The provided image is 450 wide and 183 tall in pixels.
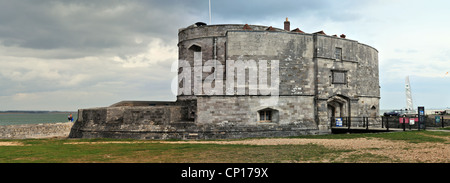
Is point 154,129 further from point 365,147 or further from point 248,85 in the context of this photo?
point 365,147

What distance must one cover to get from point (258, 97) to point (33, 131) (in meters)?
23.6

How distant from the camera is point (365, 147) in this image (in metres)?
12.0

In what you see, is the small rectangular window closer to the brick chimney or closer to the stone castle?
the stone castle

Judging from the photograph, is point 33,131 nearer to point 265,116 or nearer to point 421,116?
point 265,116

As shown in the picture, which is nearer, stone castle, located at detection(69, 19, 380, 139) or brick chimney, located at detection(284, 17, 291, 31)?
stone castle, located at detection(69, 19, 380, 139)

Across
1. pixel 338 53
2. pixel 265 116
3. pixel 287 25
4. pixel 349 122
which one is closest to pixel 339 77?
pixel 338 53

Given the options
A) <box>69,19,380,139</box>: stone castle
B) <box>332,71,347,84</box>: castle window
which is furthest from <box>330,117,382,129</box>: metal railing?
<box>332,71,347,84</box>: castle window

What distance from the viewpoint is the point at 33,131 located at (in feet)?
99.2

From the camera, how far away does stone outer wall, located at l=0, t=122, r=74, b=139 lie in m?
28.1

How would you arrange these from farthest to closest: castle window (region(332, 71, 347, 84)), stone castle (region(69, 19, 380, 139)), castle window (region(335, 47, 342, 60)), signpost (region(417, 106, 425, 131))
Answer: castle window (region(335, 47, 342, 60)) → castle window (region(332, 71, 347, 84)) → stone castle (region(69, 19, 380, 139)) → signpost (region(417, 106, 425, 131))

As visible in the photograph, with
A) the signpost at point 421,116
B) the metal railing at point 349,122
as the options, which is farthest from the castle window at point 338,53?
the signpost at point 421,116

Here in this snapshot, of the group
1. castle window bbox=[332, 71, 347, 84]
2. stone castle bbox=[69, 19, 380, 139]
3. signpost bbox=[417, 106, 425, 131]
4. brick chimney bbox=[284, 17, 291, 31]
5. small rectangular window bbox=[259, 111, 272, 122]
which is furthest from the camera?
brick chimney bbox=[284, 17, 291, 31]
